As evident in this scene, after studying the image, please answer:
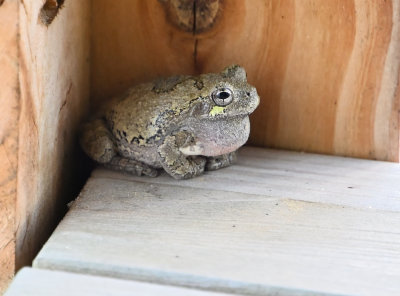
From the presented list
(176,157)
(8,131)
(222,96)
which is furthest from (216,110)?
(8,131)

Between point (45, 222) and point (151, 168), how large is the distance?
1.24 feet

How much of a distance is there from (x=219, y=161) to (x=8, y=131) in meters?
0.74

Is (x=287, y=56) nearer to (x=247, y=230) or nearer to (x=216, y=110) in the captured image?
(x=216, y=110)

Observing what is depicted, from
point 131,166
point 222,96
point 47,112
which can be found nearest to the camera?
point 47,112

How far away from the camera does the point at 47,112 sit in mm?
1625

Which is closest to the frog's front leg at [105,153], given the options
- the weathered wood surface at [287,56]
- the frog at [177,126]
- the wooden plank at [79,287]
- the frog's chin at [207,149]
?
the frog at [177,126]

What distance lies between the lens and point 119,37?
206cm

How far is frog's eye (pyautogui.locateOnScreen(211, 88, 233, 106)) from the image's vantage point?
1.81 m

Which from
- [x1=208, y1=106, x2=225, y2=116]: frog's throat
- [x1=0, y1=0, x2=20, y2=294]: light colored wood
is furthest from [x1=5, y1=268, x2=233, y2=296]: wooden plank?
[x1=208, y1=106, x2=225, y2=116]: frog's throat

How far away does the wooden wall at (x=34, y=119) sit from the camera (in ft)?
4.53

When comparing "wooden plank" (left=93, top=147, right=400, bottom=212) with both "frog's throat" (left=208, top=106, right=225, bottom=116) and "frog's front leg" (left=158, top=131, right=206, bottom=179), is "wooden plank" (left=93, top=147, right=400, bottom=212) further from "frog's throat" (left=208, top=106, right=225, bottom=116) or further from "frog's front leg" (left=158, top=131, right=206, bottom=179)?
"frog's throat" (left=208, top=106, right=225, bottom=116)

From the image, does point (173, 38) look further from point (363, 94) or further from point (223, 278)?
point (223, 278)

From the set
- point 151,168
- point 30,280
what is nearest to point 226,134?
point 151,168

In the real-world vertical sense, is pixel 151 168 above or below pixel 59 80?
below
